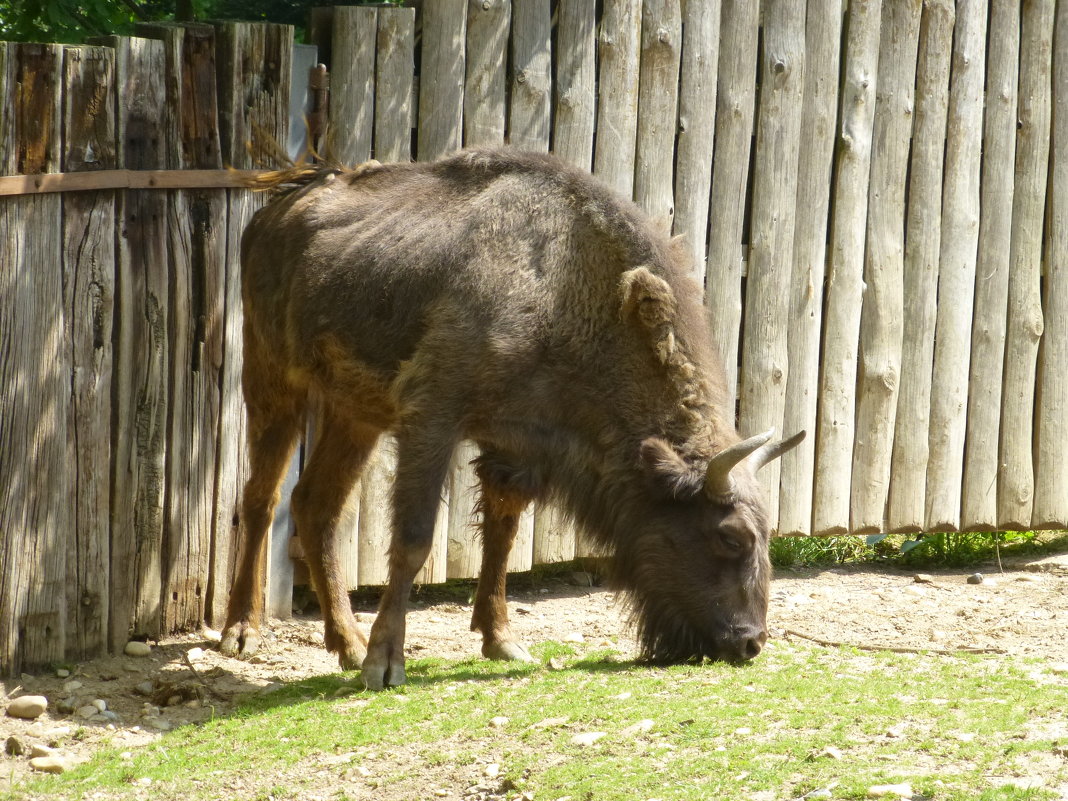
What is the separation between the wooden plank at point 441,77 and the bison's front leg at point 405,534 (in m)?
1.86

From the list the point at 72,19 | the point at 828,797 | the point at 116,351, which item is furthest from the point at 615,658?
the point at 72,19

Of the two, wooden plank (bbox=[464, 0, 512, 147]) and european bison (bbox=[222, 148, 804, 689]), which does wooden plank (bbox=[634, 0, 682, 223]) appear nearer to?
wooden plank (bbox=[464, 0, 512, 147])

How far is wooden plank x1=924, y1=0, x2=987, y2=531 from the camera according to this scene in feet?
25.3

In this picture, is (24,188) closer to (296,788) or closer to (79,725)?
(79,725)

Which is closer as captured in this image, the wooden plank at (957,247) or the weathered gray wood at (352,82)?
the weathered gray wood at (352,82)

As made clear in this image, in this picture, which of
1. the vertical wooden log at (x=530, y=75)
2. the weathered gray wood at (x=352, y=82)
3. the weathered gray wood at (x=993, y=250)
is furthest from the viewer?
the weathered gray wood at (x=993, y=250)

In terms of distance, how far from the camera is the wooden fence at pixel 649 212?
19.0 ft

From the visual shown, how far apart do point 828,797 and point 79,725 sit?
125 inches

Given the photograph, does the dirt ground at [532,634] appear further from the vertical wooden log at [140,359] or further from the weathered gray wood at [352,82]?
the weathered gray wood at [352,82]

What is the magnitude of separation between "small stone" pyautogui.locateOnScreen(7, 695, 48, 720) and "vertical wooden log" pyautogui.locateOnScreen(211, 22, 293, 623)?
1308 millimetres

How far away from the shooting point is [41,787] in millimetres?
4648

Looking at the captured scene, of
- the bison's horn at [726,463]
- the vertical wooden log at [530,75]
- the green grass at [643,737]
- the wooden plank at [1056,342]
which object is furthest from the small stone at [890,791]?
the wooden plank at [1056,342]

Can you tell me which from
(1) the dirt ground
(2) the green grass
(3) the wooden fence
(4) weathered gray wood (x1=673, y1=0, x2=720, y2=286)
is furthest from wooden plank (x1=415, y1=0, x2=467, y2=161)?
(2) the green grass

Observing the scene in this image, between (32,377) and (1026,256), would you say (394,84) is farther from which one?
(1026,256)
